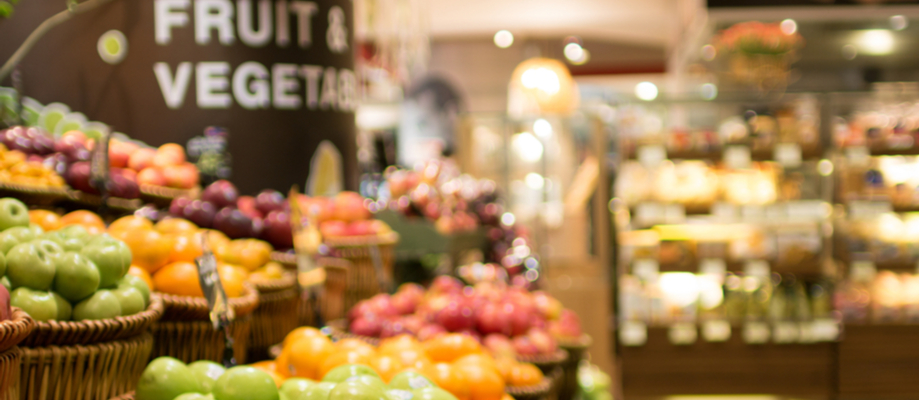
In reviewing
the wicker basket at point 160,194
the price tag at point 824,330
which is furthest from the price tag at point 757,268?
the wicker basket at point 160,194

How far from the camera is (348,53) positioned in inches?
126

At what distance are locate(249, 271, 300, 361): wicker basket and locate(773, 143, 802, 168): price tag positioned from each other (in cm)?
500

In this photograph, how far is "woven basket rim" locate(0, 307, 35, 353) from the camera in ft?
2.64

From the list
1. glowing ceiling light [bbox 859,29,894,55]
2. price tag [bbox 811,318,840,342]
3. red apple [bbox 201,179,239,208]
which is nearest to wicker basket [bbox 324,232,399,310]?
red apple [bbox 201,179,239,208]

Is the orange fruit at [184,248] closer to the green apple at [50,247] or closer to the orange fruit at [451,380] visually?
the green apple at [50,247]

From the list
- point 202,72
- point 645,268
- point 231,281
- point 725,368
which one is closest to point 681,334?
point 725,368

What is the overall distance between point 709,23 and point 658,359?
259 cm

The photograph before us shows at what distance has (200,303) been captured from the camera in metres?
1.30

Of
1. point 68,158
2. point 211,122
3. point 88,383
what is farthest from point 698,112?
point 88,383

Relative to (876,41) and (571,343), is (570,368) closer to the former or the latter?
(571,343)

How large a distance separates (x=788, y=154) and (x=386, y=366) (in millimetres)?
5314

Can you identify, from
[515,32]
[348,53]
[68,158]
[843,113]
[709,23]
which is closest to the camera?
[68,158]

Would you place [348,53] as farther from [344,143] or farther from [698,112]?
[698,112]

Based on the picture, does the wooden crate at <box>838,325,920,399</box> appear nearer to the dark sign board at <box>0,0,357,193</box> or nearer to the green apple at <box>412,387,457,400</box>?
the dark sign board at <box>0,0,357,193</box>
